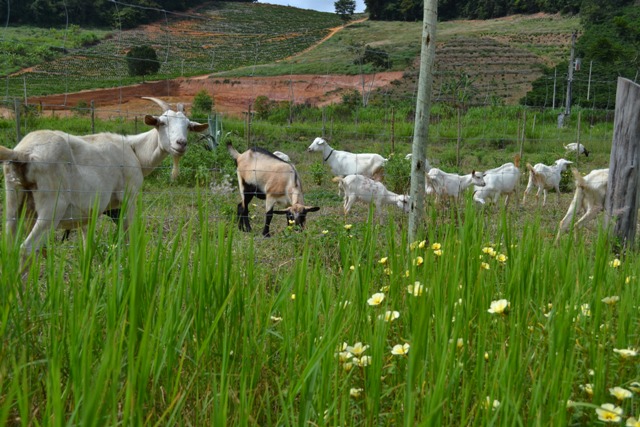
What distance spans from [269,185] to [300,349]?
25.9 ft

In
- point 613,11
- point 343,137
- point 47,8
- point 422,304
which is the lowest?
point 343,137

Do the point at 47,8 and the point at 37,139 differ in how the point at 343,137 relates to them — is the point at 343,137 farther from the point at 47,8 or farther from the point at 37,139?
the point at 37,139

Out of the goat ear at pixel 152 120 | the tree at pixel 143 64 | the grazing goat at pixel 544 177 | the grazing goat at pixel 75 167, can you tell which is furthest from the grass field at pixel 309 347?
the grazing goat at pixel 544 177

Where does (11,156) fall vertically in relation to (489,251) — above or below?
above

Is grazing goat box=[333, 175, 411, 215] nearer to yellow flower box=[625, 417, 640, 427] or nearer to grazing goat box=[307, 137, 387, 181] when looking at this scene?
grazing goat box=[307, 137, 387, 181]

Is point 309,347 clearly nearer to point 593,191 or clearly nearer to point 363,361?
point 363,361

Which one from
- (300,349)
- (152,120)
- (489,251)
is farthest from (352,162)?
(300,349)

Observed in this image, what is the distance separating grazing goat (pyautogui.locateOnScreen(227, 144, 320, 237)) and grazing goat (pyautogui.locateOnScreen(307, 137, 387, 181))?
155 inches

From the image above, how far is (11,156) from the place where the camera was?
4.92m

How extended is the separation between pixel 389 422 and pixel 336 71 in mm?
40495

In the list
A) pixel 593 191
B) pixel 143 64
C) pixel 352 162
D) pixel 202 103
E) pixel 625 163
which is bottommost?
pixel 352 162

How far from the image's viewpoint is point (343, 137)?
82.1 ft

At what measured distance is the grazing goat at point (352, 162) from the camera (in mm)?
14508

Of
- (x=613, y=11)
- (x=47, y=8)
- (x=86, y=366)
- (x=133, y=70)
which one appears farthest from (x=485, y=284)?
(x=613, y=11)
